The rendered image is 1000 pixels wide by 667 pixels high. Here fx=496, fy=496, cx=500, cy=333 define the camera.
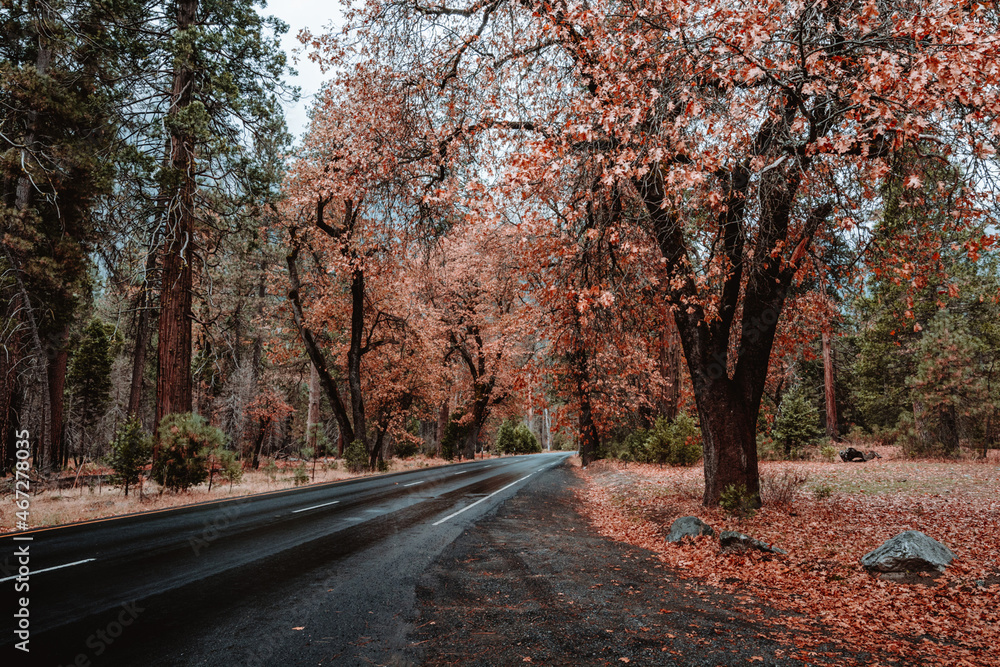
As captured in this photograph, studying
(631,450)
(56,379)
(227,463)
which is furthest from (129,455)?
(631,450)

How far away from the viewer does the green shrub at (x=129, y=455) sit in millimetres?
11516

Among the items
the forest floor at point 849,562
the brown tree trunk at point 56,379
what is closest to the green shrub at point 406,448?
the brown tree trunk at point 56,379

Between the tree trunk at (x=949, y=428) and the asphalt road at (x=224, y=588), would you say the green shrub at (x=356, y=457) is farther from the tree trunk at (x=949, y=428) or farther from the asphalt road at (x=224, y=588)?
the tree trunk at (x=949, y=428)

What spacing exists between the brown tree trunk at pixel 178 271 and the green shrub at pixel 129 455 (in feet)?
5.50

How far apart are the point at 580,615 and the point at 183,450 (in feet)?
38.4

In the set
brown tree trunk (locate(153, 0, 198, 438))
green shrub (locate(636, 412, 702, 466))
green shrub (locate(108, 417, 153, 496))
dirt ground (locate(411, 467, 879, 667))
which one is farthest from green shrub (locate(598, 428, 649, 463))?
green shrub (locate(108, 417, 153, 496))

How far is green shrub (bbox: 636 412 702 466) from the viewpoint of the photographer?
63.9 ft

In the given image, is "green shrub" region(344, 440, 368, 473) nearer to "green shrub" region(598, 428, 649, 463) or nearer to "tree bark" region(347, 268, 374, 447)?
"tree bark" region(347, 268, 374, 447)

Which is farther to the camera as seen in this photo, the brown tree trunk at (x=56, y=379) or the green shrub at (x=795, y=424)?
the green shrub at (x=795, y=424)

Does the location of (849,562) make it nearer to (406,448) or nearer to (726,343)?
(726,343)

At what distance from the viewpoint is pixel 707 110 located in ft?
22.7

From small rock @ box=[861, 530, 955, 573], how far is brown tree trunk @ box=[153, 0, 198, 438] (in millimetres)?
15440

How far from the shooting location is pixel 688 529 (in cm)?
788

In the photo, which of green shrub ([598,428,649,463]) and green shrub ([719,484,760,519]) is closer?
green shrub ([719,484,760,519])
